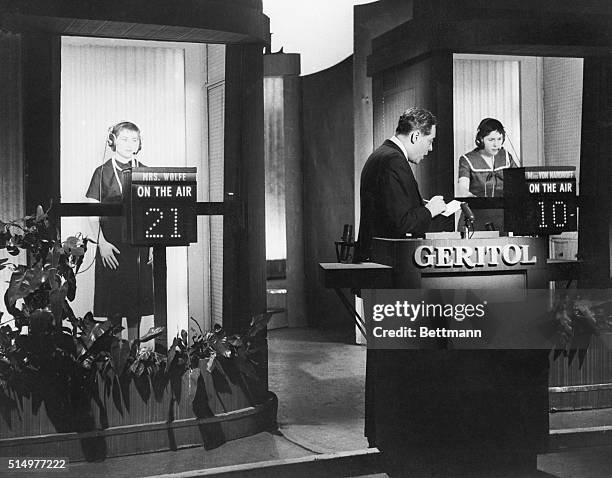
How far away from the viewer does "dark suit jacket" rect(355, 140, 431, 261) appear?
3.86 meters

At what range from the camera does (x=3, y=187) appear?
4070 millimetres

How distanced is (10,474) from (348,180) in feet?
14.1

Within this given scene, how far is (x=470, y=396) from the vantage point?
3.58 meters

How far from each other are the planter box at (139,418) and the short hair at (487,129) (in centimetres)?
207

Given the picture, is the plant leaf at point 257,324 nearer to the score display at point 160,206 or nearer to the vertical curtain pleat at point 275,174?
the score display at point 160,206

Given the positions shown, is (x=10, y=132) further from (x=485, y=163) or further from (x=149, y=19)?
(x=485, y=163)

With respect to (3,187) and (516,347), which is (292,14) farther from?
(516,347)

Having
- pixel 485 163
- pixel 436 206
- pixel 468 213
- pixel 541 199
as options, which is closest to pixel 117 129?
pixel 436 206

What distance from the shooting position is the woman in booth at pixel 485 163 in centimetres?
526

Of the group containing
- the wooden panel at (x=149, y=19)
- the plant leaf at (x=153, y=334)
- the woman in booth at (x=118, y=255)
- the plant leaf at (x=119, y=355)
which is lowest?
the plant leaf at (x=119, y=355)

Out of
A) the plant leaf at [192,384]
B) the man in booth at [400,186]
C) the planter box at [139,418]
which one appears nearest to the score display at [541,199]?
the man in booth at [400,186]

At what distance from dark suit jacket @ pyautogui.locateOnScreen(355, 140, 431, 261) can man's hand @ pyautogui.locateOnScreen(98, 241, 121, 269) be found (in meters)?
1.28

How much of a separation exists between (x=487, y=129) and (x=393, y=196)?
1.74 m

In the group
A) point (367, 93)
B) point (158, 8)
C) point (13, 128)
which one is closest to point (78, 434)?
point (13, 128)
